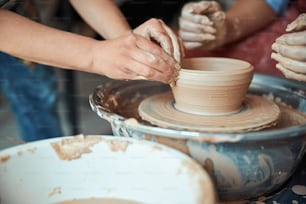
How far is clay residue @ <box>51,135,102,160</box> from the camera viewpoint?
72 centimetres

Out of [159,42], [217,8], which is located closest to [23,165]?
[159,42]

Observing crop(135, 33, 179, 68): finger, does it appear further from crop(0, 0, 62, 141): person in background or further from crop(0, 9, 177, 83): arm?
crop(0, 0, 62, 141): person in background

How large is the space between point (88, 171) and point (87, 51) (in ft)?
0.87

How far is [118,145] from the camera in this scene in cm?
73

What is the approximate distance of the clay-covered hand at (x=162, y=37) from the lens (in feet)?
2.94

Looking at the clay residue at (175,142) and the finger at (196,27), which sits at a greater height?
the finger at (196,27)

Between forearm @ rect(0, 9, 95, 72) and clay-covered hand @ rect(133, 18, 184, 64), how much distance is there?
0.12 m

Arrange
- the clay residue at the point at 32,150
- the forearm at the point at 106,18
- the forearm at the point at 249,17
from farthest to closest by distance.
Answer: the forearm at the point at 249,17 < the forearm at the point at 106,18 < the clay residue at the point at 32,150

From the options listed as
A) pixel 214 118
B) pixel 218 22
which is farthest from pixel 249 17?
pixel 214 118

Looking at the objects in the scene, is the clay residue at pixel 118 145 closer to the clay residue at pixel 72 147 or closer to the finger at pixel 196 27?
the clay residue at pixel 72 147

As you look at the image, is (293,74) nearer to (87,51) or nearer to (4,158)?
(87,51)

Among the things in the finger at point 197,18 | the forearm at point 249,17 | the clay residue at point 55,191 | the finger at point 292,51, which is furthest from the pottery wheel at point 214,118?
the forearm at point 249,17

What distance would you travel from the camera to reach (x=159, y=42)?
3.00 ft

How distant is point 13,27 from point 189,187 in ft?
1.66
